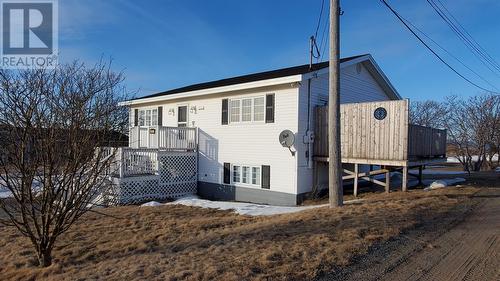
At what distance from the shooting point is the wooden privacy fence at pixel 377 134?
11.3 meters

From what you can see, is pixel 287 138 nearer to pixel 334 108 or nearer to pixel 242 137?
pixel 242 137

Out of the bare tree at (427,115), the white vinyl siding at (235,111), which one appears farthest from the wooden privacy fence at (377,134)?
the bare tree at (427,115)

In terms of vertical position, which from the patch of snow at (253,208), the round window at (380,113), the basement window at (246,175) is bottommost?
the patch of snow at (253,208)

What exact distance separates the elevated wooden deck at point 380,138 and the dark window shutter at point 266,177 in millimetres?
1763

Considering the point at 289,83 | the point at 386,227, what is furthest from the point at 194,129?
the point at 386,227

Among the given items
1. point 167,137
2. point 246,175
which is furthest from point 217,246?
point 167,137

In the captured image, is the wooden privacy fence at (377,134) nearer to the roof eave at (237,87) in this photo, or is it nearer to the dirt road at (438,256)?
the roof eave at (237,87)

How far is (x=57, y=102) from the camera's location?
5836 mm

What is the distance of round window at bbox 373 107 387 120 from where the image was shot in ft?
38.2

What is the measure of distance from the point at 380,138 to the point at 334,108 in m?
3.60

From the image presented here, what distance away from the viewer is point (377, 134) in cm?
1184

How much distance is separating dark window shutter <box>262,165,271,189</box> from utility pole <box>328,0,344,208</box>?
4.65 m

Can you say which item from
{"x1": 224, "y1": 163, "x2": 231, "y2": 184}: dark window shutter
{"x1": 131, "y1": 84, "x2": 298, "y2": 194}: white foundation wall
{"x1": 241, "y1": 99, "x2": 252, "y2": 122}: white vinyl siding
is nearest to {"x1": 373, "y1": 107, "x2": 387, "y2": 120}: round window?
{"x1": 131, "y1": 84, "x2": 298, "y2": 194}: white foundation wall

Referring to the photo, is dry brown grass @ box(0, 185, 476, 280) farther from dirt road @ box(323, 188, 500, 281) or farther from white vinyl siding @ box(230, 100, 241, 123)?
white vinyl siding @ box(230, 100, 241, 123)
